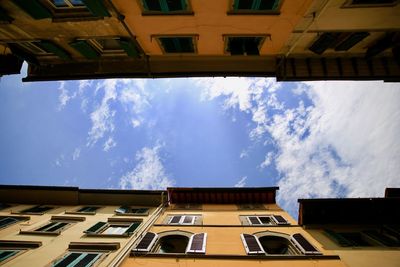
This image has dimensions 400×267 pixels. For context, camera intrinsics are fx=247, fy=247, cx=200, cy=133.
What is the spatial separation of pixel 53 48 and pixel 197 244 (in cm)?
1039

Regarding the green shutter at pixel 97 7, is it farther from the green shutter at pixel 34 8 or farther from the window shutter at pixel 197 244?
→ the window shutter at pixel 197 244

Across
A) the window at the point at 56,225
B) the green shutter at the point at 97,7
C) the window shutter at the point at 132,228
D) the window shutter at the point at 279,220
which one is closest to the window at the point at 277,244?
the window shutter at the point at 279,220

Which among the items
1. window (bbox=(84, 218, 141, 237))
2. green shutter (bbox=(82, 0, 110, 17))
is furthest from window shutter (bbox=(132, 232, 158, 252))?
green shutter (bbox=(82, 0, 110, 17))

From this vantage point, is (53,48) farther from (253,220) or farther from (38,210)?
(253,220)

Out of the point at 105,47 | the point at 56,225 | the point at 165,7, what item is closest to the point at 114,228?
the point at 56,225

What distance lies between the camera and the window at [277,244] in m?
9.75

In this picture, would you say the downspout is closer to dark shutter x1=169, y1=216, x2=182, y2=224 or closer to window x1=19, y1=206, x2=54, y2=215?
dark shutter x1=169, y1=216, x2=182, y2=224

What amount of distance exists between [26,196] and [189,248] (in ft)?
45.3

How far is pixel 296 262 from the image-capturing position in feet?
29.7

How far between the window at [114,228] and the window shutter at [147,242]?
122cm

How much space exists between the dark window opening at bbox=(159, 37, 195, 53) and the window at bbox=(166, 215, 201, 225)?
8742mm

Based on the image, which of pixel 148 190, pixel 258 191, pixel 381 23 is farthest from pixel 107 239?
pixel 381 23

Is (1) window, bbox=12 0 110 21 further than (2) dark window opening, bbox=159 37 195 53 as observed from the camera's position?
No

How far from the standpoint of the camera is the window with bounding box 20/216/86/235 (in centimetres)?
1216
